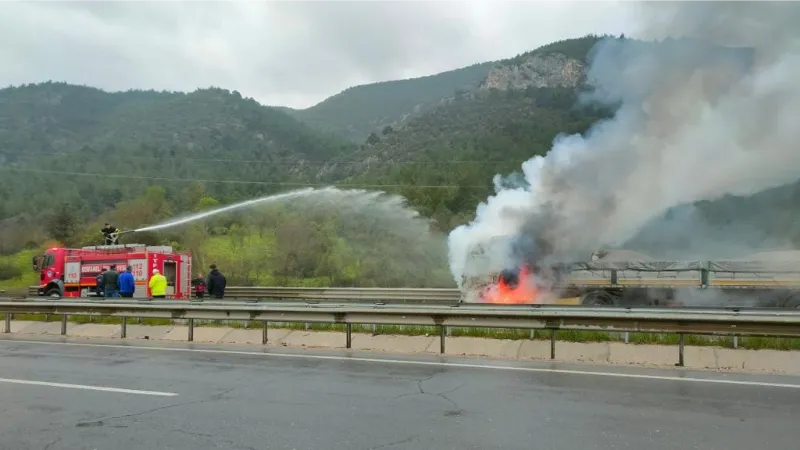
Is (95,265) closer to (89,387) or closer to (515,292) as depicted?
(515,292)

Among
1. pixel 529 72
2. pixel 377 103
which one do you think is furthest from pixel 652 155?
pixel 377 103

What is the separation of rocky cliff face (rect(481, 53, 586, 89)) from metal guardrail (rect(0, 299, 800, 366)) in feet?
254

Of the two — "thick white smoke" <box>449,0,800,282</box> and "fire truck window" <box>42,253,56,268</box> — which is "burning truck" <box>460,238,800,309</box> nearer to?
"thick white smoke" <box>449,0,800,282</box>

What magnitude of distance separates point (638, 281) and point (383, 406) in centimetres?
1638

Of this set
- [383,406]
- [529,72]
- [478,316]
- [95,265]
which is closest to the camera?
[383,406]

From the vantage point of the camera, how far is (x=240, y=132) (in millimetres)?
130000

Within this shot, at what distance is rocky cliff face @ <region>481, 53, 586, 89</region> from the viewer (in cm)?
9400

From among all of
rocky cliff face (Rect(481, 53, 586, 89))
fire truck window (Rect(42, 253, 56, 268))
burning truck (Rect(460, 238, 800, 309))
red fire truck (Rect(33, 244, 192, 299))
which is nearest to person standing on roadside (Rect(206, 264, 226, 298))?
red fire truck (Rect(33, 244, 192, 299))

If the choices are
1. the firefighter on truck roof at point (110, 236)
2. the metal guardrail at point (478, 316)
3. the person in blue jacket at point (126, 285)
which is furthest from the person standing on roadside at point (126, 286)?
the firefighter on truck roof at point (110, 236)

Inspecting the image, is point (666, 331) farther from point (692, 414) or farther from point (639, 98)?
point (639, 98)

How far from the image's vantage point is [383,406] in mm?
7941

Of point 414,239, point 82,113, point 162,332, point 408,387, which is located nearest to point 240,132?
point 82,113

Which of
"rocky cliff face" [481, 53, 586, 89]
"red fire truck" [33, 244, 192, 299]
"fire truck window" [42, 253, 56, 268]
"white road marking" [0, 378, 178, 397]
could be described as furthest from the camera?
"rocky cliff face" [481, 53, 586, 89]

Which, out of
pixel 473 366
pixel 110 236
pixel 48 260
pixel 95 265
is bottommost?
pixel 473 366
